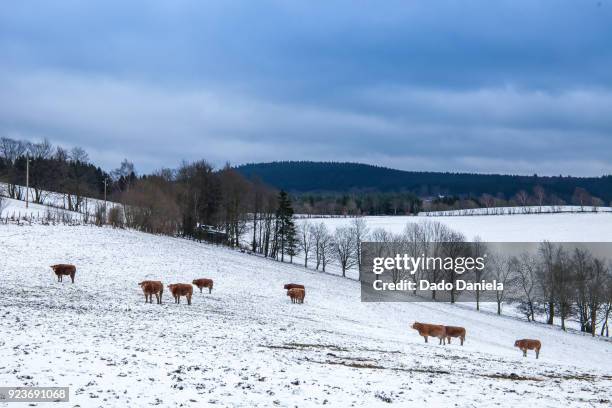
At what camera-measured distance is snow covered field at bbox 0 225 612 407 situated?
12086mm

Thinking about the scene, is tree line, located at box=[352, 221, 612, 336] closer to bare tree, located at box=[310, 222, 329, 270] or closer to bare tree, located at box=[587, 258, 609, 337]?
bare tree, located at box=[587, 258, 609, 337]

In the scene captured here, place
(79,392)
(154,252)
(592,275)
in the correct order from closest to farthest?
(79,392) → (154,252) → (592,275)

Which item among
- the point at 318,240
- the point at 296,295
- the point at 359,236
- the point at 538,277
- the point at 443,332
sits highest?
the point at 359,236

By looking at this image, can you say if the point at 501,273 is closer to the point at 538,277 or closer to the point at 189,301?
the point at 538,277

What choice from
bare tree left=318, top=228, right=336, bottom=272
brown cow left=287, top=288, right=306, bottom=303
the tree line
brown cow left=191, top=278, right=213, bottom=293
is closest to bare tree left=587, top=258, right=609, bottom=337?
the tree line

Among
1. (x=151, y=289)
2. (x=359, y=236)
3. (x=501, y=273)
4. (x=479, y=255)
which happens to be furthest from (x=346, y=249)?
(x=151, y=289)

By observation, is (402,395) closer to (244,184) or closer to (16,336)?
(16,336)

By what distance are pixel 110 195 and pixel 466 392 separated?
520 ft

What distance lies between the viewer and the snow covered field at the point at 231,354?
12.1 m

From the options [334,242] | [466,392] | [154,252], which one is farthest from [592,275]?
[466,392]

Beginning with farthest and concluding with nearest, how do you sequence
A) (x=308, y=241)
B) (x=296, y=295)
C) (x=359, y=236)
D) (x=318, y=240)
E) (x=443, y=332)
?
(x=308, y=241), (x=318, y=240), (x=359, y=236), (x=296, y=295), (x=443, y=332)

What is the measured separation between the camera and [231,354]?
16.2 m

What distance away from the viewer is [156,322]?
69.6 feet

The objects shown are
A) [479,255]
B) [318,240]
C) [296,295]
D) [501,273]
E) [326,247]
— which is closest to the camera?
[296,295]
